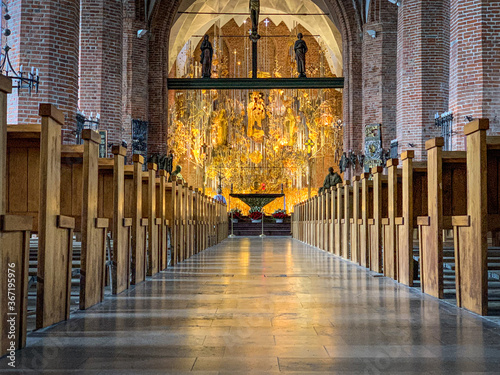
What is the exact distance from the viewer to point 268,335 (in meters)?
3.26

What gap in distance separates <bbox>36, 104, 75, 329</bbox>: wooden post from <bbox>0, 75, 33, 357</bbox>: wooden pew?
0.45 meters

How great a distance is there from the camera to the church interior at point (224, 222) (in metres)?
2.91

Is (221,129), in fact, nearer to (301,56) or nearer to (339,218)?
(301,56)

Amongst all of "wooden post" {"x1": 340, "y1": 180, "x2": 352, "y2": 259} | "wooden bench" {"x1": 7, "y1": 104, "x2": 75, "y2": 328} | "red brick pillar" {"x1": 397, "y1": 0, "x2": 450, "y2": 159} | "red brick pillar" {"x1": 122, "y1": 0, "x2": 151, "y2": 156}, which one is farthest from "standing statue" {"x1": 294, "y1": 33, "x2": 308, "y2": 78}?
"wooden bench" {"x1": 7, "y1": 104, "x2": 75, "y2": 328}

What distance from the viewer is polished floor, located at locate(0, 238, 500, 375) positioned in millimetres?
2598

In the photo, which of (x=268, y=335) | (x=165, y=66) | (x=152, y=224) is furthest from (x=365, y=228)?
(x=165, y=66)

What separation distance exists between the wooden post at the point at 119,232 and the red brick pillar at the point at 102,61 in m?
9.31

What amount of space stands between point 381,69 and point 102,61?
28.3 ft

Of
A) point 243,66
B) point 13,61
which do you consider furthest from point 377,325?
point 243,66

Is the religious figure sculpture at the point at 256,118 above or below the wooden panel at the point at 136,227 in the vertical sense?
above

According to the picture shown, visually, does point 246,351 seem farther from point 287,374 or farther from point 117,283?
point 117,283

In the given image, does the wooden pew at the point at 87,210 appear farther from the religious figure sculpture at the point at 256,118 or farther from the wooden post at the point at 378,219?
the religious figure sculpture at the point at 256,118

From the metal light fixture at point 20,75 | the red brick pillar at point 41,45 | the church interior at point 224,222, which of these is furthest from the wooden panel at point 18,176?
the red brick pillar at point 41,45

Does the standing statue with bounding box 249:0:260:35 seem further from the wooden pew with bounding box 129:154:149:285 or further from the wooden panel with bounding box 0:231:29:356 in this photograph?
the wooden panel with bounding box 0:231:29:356
